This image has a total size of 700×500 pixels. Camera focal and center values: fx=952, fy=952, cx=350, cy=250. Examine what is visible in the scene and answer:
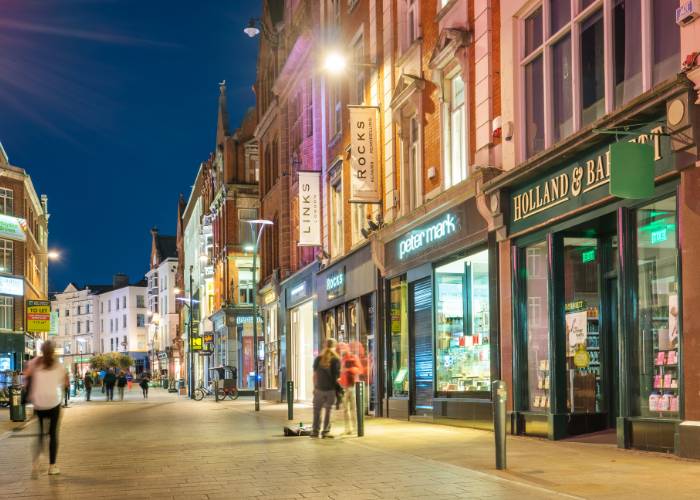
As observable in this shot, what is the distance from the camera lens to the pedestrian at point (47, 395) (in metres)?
12.1

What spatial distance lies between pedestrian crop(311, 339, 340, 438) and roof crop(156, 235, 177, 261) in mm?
97306

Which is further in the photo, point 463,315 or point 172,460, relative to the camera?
point 463,315

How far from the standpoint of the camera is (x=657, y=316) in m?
12.5

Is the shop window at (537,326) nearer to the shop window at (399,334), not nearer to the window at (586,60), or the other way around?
the window at (586,60)

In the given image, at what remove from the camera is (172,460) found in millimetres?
13438

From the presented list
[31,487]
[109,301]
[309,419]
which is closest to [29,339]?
[309,419]

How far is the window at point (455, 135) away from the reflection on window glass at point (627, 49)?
19.3 feet

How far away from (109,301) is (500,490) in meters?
129

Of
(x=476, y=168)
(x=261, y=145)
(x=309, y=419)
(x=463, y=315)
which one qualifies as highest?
(x=261, y=145)

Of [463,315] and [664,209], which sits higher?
[664,209]

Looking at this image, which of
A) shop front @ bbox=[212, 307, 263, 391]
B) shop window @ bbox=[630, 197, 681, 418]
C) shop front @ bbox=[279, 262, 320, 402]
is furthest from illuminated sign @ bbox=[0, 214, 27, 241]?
shop window @ bbox=[630, 197, 681, 418]

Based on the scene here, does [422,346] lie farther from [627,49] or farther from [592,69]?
[627,49]

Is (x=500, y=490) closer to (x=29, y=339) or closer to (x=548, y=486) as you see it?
(x=548, y=486)

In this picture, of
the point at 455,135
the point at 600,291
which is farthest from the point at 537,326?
the point at 455,135
